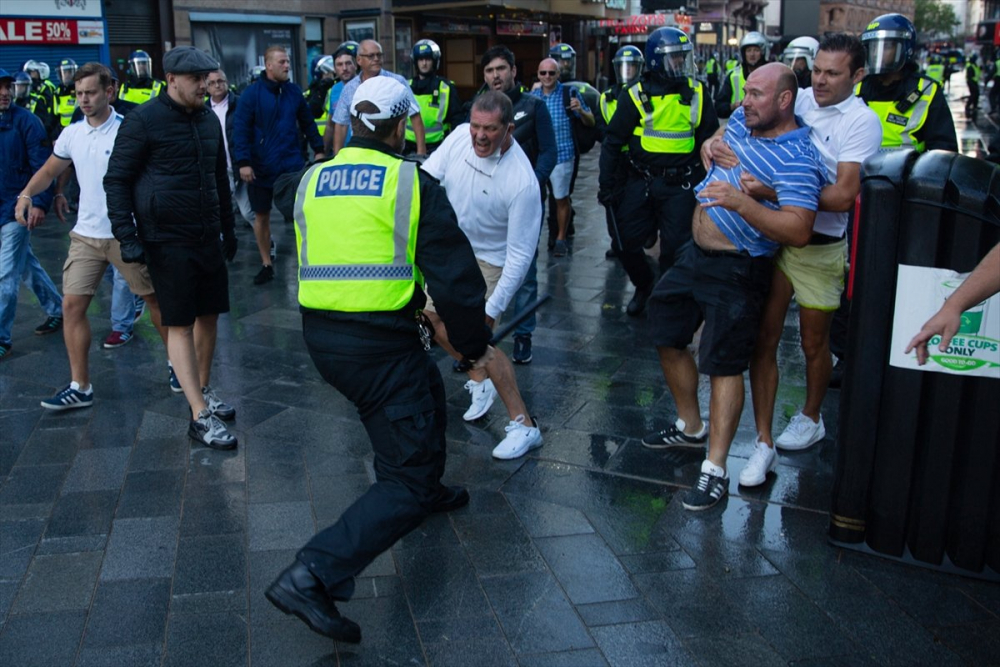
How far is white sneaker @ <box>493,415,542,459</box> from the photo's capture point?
4.54 m

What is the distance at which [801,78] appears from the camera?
9.45 meters

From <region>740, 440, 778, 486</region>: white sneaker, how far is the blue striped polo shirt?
35.7 inches

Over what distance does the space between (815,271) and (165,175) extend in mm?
3088

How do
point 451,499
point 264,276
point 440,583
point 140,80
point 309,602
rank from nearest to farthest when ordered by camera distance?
point 309,602 < point 440,583 < point 451,499 < point 264,276 < point 140,80

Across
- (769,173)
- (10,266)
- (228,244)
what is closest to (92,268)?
(228,244)

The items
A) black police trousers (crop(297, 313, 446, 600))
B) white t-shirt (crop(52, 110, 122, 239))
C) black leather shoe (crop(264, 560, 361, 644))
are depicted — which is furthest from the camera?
white t-shirt (crop(52, 110, 122, 239))

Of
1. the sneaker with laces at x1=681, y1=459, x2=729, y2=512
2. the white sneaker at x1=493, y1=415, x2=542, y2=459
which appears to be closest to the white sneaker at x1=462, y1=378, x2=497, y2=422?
the white sneaker at x1=493, y1=415, x2=542, y2=459

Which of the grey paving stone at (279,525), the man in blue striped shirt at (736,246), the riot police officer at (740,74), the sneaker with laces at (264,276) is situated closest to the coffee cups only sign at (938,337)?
the man in blue striped shirt at (736,246)

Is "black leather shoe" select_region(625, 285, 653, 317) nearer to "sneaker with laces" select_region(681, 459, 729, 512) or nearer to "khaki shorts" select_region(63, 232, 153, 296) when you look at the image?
"sneaker with laces" select_region(681, 459, 729, 512)

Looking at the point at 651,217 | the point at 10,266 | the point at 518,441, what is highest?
the point at 651,217

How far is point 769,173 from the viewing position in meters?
3.83

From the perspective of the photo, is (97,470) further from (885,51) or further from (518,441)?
(885,51)

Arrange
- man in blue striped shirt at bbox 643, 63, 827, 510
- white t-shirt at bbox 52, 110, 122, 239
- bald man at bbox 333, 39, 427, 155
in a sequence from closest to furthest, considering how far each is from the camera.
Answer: man in blue striped shirt at bbox 643, 63, 827, 510, white t-shirt at bbox 52, 110, 122, 239, bald man at bbox 333, 39, 427, 155

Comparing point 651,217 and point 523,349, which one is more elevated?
point 651,217
